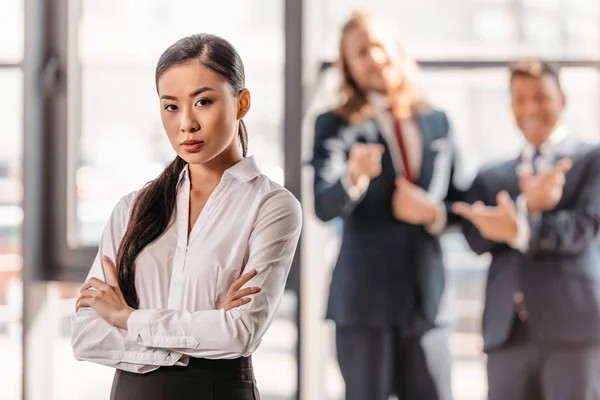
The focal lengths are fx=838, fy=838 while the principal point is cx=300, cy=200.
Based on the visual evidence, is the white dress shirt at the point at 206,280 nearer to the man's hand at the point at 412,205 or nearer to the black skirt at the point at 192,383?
the black skirt at the point at 192,383

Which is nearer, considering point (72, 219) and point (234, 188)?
point (234, 188)

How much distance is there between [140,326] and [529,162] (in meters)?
1.95

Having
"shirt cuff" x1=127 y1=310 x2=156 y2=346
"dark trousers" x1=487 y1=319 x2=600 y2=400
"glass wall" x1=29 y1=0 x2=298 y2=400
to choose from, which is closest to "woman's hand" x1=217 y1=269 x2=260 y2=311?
"shirt cuff" x1=127 y1=310 x2=156 y2=346

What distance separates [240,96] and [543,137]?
1.81m

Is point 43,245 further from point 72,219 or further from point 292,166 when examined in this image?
point 292,166

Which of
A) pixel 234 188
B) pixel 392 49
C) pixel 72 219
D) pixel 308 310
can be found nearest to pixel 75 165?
pixel 72 219

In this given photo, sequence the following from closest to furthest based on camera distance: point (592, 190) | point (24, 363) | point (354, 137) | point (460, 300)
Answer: point (592, 190) → point (354, 137) → point (460, 300) → point (24, 363)

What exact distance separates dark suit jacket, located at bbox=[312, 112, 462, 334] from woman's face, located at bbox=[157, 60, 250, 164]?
157cm

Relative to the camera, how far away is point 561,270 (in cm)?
277

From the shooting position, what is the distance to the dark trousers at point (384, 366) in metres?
2.88

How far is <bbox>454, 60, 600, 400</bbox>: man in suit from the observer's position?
9.00 feet

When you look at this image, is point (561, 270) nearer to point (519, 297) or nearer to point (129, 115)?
point (519, 297)

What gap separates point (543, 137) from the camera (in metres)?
2.86

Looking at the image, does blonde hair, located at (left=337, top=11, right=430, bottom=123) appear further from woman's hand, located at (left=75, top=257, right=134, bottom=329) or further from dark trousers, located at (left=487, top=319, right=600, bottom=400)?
woman's hand, located at (left=75, top=257, right=134, bottom=329)
